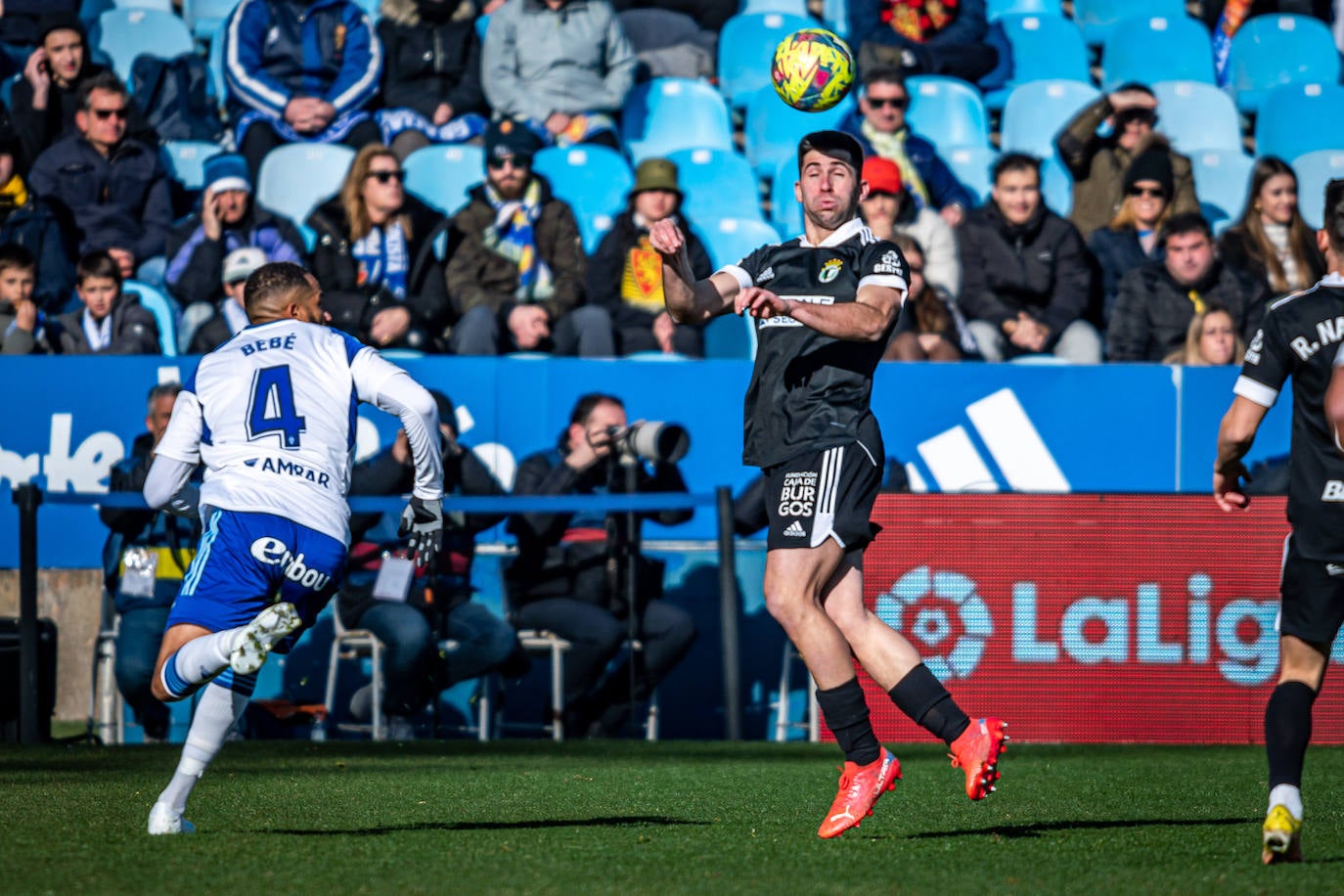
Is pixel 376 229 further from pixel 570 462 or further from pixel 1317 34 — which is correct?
pixel 1317 34

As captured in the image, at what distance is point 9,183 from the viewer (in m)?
13.9

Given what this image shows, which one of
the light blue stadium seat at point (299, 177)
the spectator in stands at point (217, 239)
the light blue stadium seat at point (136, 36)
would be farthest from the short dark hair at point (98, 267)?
Result: the light blue stadium seat at point (136, 36)

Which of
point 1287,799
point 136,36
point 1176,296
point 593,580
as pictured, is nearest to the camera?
point 1287,799

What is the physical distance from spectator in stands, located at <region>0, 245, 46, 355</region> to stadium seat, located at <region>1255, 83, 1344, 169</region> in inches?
436

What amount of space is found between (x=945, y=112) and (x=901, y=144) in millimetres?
1867

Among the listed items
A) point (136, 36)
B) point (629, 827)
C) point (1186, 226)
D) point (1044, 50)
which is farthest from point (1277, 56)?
point (629, 827)

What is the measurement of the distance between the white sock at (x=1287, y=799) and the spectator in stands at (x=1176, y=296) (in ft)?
26.8

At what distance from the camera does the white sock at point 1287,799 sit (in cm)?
502

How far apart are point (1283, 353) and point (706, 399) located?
6704 mm

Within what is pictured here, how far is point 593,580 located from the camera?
456 inches

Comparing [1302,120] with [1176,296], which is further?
[1302,120]

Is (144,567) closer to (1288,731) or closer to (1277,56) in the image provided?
(1288,731)

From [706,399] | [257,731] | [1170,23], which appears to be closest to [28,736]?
[257,731]

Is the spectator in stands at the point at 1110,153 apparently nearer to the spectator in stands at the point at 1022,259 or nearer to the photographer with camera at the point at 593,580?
the spectator in stands at the point at 1022,259
